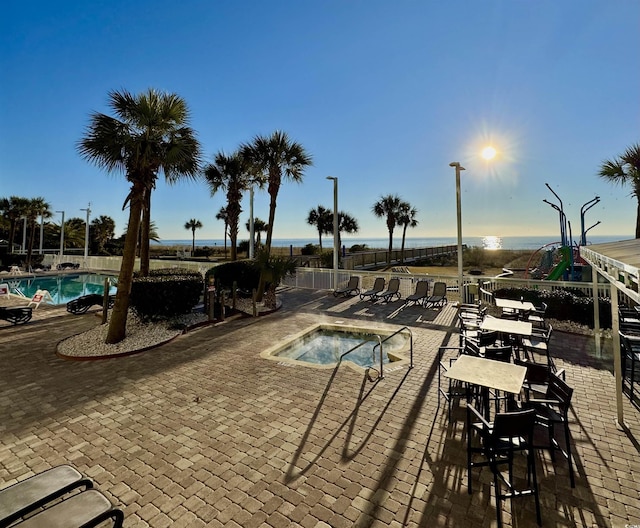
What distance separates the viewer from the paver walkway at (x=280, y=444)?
9.07ft

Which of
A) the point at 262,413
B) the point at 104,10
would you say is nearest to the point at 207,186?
the point at 104,10

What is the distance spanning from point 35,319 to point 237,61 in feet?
37.4

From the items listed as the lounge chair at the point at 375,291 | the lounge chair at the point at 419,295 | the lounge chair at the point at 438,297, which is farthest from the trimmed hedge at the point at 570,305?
the lounge chair at the point at 375,291

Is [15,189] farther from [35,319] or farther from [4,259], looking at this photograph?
[35,319]

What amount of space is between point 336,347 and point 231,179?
14.7m

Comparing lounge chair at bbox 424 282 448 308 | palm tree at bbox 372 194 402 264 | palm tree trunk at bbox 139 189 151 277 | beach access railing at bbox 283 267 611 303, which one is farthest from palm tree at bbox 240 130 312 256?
palm tree at bbox 372 194 402 264

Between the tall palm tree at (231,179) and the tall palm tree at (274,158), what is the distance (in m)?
3.87

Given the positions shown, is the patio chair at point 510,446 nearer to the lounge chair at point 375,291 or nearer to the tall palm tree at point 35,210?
the lounge chair at point 375,291

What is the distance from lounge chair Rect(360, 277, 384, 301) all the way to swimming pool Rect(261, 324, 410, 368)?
384cm

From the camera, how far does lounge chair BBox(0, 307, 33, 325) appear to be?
9.31 metres

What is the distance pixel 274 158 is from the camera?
14.6m

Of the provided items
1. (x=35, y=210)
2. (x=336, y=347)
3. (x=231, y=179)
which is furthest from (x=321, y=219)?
(x=336, y=347)

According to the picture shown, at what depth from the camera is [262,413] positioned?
14.6 ft

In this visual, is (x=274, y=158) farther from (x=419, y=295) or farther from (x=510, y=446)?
(x=510, y=446)
